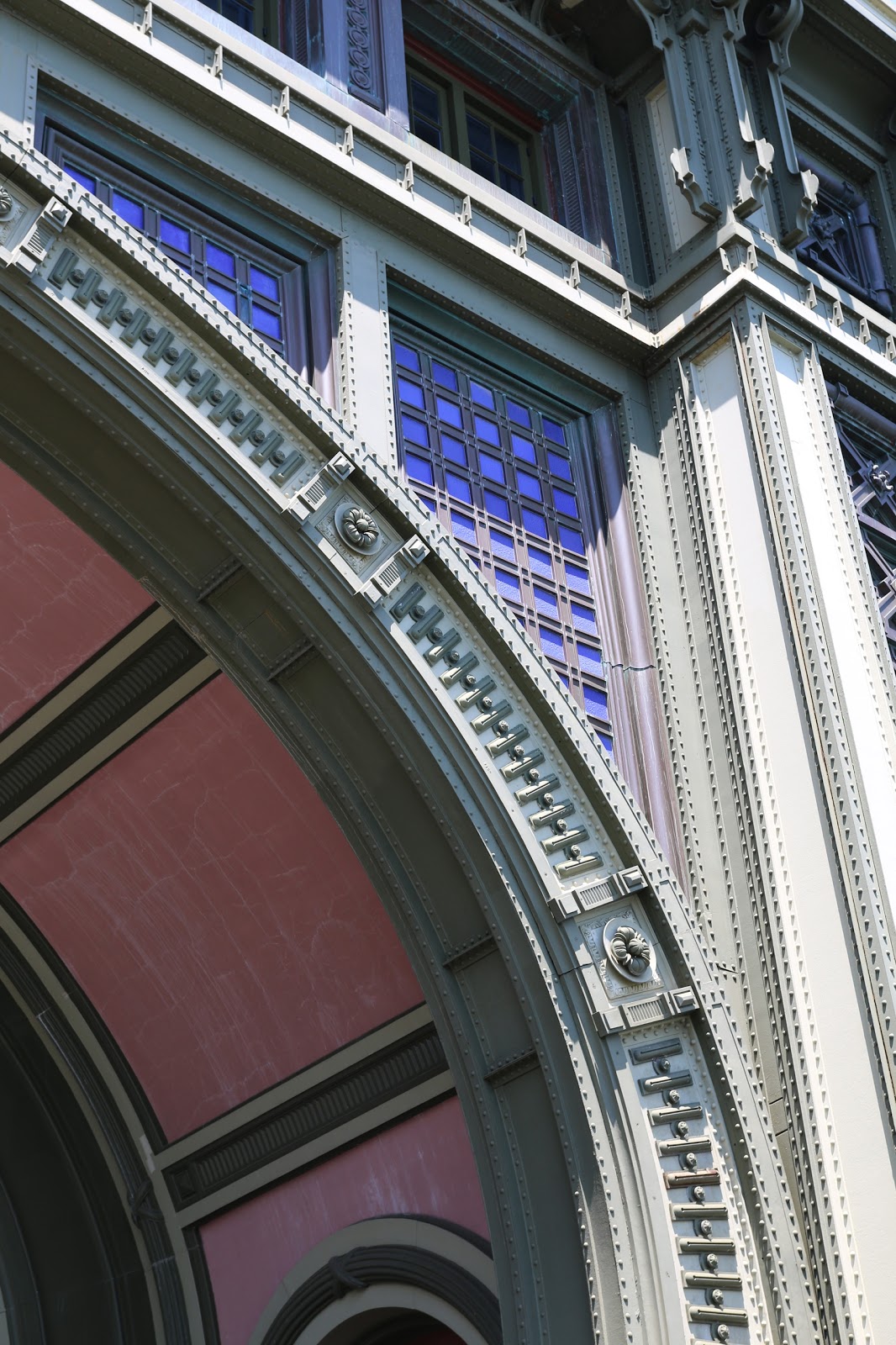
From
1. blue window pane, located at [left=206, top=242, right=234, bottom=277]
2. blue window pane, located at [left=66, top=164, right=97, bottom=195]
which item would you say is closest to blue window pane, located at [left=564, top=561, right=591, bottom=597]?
blue window pane, located at [left=206, top=242, right=234, bottom=277]

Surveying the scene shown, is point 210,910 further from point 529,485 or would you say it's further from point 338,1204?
point 529,485

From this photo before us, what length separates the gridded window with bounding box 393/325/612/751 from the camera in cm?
785

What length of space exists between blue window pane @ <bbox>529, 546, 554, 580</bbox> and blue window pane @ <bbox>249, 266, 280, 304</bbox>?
1773 millimetres

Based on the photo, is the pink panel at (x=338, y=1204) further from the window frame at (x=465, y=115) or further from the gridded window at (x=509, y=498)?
the window frame at (x=465, y=115)

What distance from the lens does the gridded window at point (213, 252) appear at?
7.41m

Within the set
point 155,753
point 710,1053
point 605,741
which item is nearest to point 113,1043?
point 155,753

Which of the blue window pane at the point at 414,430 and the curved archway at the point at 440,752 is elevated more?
the blue window pane at the point at 414,430

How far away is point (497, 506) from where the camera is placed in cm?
809

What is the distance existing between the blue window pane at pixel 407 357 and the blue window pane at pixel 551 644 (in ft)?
5.00

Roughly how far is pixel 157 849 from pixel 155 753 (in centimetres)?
57

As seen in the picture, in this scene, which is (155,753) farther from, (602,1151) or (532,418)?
(602,1151)

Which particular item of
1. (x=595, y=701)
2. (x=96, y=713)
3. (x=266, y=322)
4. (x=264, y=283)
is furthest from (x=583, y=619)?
(x=96, y=713)

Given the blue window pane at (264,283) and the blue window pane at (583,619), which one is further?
the blue window pane at (583,619)

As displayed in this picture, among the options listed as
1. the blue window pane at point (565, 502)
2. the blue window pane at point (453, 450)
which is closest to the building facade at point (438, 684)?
the blue window pane at point (453, 450)
